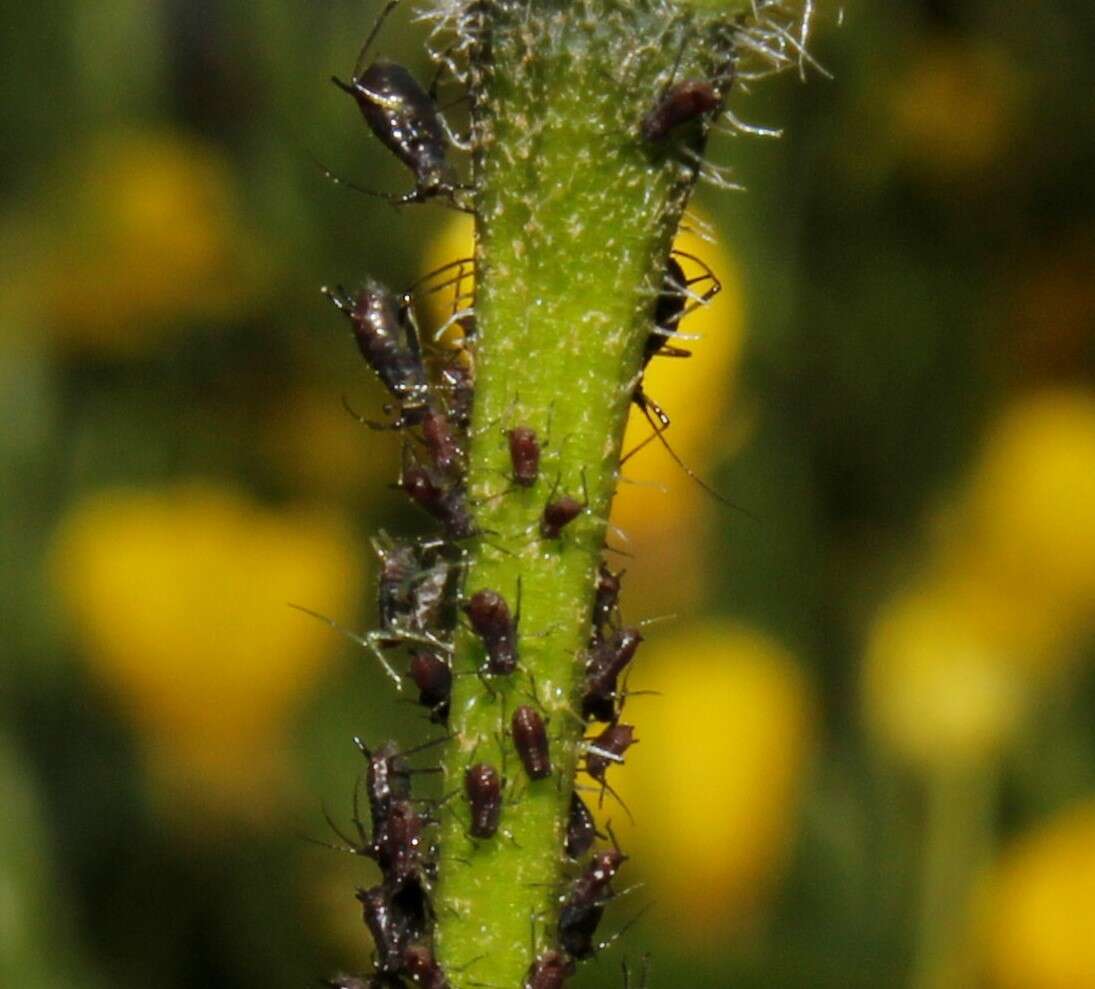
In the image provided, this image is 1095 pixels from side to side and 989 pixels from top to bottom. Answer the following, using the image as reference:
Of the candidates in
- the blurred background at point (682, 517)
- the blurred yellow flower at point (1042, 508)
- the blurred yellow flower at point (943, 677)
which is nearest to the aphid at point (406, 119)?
the blurred background at point (682, 517)

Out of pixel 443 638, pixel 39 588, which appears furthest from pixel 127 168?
pixel 443 638

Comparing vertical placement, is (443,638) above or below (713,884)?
below

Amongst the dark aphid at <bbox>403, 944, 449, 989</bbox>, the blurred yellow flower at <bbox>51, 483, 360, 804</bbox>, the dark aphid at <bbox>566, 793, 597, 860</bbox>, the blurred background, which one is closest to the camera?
the dark aphid at <bbox>403, 944, 449, 989</bbox>

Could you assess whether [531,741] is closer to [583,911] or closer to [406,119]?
[583,911]

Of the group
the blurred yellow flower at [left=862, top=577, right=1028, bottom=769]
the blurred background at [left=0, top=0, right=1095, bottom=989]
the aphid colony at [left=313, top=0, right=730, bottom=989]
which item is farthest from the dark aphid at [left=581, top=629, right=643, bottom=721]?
the blurred yellow flower at [left=862, top=577, right=1028, bottom=769]

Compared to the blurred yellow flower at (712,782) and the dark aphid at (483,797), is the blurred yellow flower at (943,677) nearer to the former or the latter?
the blurred yellow flower at (712,782)

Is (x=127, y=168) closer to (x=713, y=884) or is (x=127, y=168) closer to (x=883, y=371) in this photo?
(x=883, y=371)

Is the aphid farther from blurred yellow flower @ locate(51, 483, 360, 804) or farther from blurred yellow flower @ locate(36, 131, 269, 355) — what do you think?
blurred yellow flower @ locate(36, 131, 269, 355)
